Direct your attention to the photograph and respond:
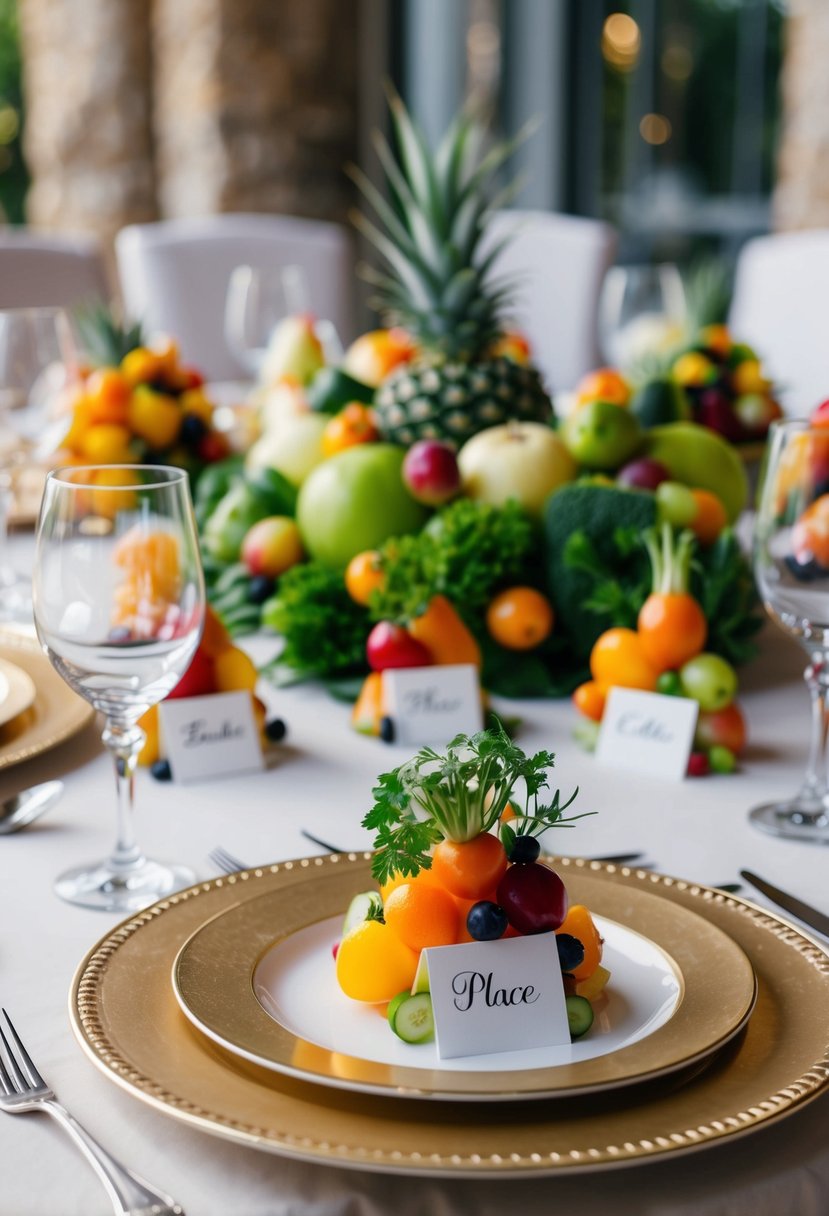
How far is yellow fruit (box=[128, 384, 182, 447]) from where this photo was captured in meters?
1.73

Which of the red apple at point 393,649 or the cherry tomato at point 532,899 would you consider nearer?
the cherry tomato at point 532,899

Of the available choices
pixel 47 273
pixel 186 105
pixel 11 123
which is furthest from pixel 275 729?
pixel 11 123

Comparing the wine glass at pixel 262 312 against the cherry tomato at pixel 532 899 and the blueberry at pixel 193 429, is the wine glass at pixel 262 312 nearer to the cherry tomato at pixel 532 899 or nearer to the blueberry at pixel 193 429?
the blueberry at pixel 193 429

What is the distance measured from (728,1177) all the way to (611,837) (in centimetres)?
37

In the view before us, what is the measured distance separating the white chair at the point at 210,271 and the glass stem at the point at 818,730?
215 cm

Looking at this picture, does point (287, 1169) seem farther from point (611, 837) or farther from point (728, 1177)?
point (611, 837)

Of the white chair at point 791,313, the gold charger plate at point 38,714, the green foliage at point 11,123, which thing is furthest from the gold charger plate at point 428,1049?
the green foliage at point 11,123

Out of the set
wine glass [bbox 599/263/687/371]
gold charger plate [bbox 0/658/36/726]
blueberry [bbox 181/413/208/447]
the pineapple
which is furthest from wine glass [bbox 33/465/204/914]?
wine glass [bbox 599/263/687/371]

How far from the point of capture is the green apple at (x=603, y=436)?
53.1 inches

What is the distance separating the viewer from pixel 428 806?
1.95ft

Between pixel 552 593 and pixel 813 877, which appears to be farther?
pixel 552 593

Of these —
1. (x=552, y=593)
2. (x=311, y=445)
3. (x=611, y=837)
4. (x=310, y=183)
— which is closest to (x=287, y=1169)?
(x=611, y=837)

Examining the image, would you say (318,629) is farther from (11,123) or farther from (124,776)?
(11,123)

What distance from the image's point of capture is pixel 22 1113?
0.57 m
